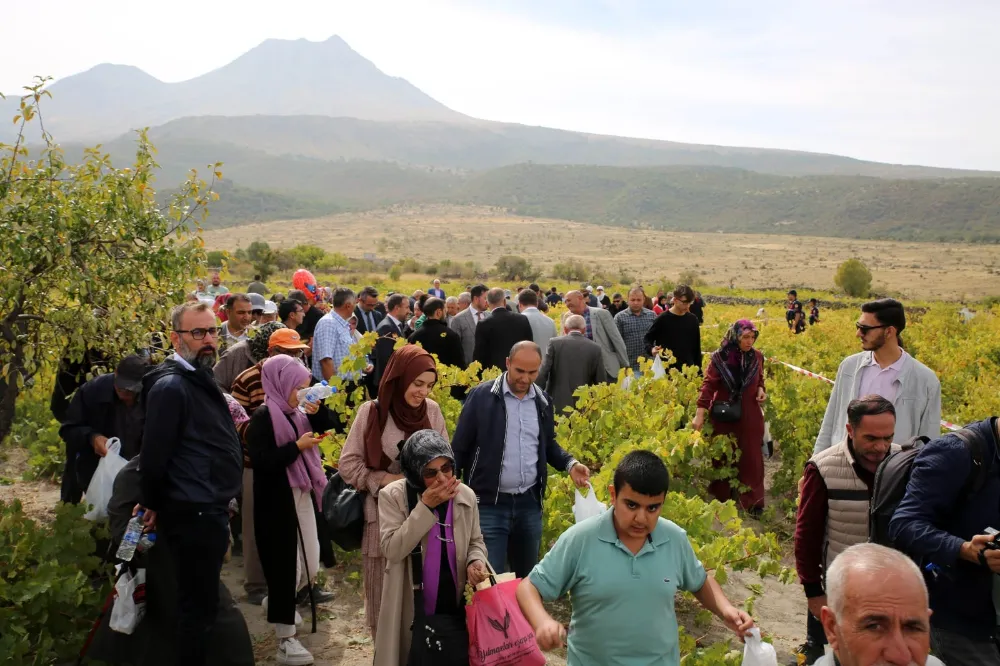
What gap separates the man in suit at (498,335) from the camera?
8688 mm

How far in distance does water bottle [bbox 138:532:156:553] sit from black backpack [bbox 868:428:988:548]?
336cm

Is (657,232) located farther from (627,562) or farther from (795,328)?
(627,562)

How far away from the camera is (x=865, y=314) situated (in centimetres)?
510

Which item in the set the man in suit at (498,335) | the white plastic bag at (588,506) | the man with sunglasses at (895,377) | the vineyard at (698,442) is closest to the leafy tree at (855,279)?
the vineyard at (698,442)

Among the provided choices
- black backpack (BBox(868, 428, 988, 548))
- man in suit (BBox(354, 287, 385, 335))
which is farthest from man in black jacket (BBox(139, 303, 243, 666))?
man in suit (BBox(354, 287, 385, 335))

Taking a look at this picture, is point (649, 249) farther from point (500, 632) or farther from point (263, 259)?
point (500, 632)

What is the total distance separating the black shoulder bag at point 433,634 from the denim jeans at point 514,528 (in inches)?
38.2

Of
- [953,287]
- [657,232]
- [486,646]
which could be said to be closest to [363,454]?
[486,646]

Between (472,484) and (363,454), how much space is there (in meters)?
0.75

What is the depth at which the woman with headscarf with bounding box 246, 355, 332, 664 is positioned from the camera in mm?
4805

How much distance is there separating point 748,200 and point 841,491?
142853 mm

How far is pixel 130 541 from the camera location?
4125mm

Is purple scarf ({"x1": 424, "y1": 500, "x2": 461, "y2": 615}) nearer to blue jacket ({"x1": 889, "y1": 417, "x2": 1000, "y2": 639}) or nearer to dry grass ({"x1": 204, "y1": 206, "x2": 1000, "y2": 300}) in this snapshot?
blue jacket ({"x1": 889, "y1": 417, "x2": 1000, "y2": 639})

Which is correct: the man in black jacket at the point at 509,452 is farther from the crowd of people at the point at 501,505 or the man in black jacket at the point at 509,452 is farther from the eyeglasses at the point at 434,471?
the eyeglasses at the point at 434,471
